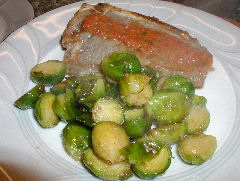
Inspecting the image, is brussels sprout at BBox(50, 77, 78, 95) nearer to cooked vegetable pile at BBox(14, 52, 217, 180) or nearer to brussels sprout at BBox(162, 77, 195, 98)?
cooked vegetable pile at BBox(14, 52, 217, 180)

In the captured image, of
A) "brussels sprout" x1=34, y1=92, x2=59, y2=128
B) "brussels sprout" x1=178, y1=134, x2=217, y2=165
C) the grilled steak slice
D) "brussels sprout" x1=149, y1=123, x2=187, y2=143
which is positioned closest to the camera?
"brussels sprout" x1=178, y1=134, x2=217, y2=165

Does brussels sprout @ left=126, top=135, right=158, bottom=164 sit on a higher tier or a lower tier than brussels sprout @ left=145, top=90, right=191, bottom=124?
lower

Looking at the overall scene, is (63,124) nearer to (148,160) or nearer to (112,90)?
(112,90)

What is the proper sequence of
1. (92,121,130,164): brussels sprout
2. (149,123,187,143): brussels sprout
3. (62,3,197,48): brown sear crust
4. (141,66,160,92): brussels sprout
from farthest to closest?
(62,3,197,48): brown sear crust, (141,66,160,92): brussels sprout, (149,123,187,143): brussels sprout, (92,121,130,164): brussels sprout

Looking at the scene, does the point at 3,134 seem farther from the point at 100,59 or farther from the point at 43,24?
the point at 43,24

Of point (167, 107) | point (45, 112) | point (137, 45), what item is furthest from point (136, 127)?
point (137, 45)

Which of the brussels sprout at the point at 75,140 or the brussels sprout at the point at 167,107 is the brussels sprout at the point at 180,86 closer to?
the brussels sprout at the point at 167,107

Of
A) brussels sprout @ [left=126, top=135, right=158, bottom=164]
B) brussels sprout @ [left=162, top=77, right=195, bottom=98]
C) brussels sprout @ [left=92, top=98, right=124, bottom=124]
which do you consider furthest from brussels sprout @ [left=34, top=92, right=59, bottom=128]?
brussels sprout @ [left=162, top=77, right=195, bottom=98]
